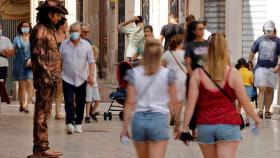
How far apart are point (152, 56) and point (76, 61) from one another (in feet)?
21.6

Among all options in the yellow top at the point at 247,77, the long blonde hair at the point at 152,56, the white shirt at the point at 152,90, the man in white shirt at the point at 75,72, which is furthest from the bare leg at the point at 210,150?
the yellow top at the point at 247,77

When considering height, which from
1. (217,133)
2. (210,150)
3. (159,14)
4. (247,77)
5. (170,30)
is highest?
(159,14)

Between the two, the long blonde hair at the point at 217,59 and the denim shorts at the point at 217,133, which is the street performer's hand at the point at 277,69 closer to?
the long blonde hair at the point at 217,59

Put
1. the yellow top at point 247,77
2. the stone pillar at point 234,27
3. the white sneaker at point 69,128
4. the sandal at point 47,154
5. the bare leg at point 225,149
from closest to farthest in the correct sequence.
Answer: the bare leg at point 225,149 < the sandal at point 47,154 < the white sneaker at point 69,128 < the yellow top at point 247,77 < the stone pillar at point 234,27

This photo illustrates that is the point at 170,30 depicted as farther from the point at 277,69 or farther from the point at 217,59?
the point at 217,59

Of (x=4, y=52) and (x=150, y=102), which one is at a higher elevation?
(x=4, y=52)

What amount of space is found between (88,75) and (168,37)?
3.39 metres

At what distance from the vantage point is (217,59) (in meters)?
8.83

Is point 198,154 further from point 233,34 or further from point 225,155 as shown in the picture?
point 233,34

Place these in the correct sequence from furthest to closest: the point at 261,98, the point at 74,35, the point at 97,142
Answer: the point at 261,98
the point at 74,35
the point at 97,142

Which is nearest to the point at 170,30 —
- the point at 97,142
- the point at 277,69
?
the point at 277,69

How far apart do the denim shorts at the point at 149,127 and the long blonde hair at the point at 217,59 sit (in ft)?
2.05

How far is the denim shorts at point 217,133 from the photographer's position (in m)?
8.69

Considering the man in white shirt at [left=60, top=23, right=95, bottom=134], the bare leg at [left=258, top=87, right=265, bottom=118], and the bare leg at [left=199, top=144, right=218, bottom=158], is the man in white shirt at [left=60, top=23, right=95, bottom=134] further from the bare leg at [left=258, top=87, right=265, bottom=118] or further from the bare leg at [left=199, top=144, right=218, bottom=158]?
the bare leg at [left=199, top=144, right=218, bottom=158]
